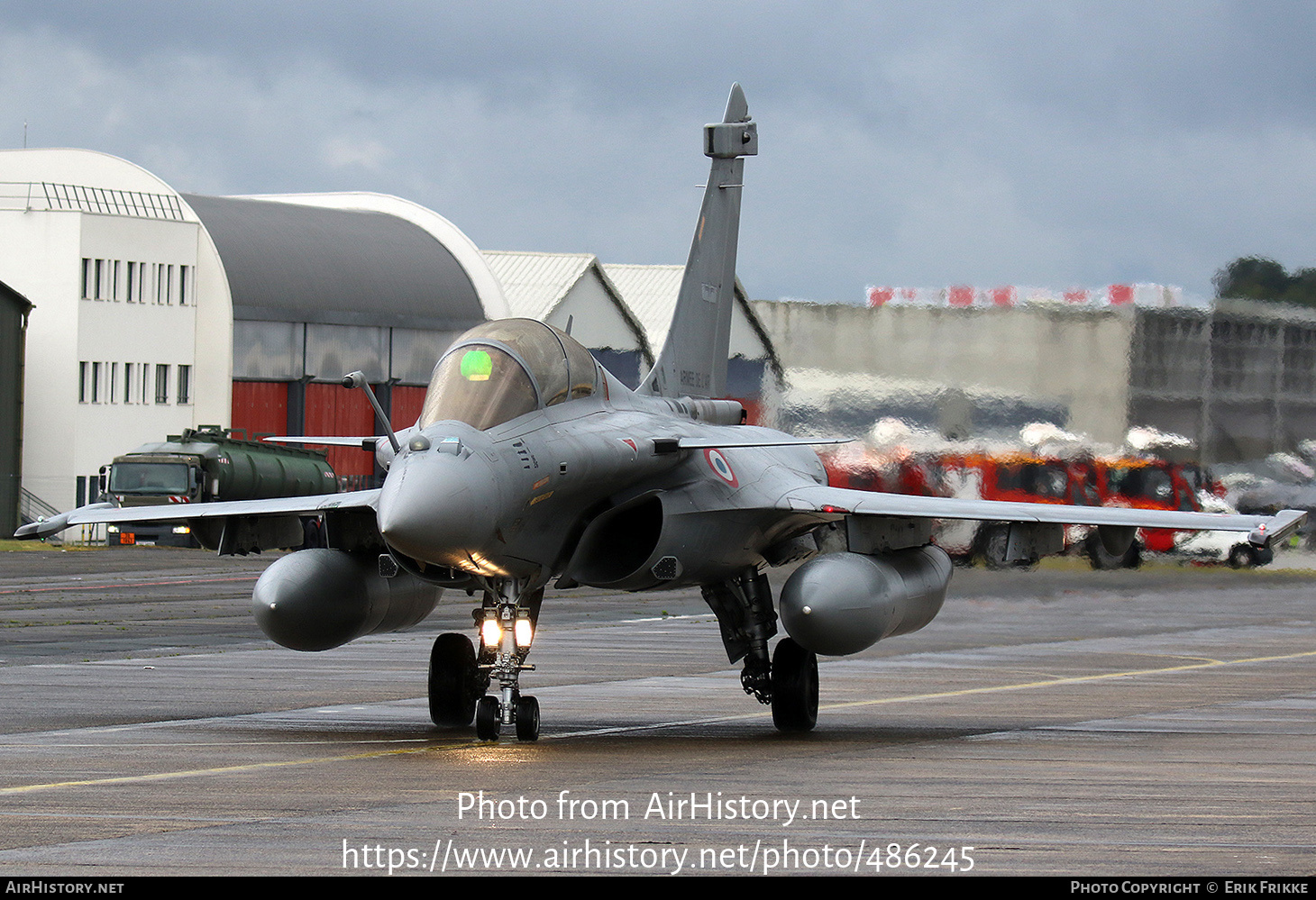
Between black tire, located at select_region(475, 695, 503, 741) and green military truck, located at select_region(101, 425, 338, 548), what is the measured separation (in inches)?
1396

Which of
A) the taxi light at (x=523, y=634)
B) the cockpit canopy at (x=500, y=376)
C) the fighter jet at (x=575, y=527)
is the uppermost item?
the cockpit canopy at (x=500, y=376)

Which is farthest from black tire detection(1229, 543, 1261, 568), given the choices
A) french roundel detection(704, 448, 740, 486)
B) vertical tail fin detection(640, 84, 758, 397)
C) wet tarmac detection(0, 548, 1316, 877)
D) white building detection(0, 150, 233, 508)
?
white building detection(0, 150, 233, 508)

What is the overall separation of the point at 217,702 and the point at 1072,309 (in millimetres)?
12997

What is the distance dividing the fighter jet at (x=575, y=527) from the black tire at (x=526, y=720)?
0.06 feet

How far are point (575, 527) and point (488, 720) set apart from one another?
164 centimetres

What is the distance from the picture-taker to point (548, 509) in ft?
46.8

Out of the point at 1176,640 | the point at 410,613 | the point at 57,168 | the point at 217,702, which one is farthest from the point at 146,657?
the point at 57,168

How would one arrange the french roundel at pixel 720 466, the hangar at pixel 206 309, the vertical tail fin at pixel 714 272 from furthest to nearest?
1. the hangar at pixel 206 309
2. the vertical tail fin at pixel 714 272
3. the french roundel at pixel 720 466

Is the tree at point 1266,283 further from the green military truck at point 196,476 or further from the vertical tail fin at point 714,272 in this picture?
the green military truck at point 196,476

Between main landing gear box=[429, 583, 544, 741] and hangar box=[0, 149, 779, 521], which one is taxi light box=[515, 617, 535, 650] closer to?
main landing gear box=[429, 583, 544, 741]

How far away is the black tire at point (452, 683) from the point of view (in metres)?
16.3

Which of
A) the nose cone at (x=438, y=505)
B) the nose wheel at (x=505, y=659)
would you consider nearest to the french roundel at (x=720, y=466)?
the nose wheel at (x=505, y=659)

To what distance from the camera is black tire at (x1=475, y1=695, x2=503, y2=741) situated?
14320 mm

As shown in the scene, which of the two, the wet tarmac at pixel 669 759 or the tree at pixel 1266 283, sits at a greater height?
the tree at pixel 1266 283
